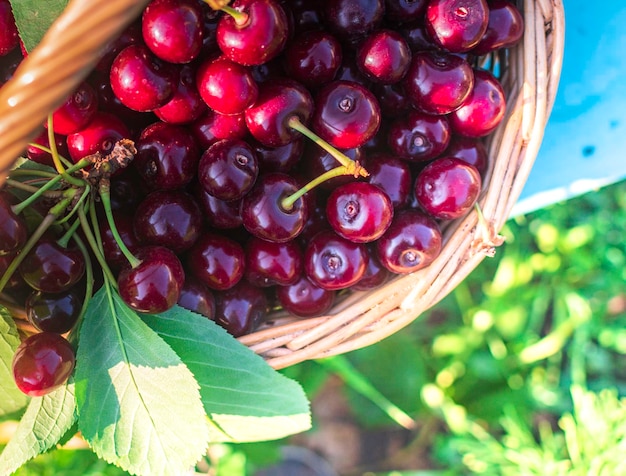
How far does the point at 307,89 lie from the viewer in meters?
0.79

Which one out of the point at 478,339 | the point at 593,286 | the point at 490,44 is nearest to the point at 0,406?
the point at 490,44

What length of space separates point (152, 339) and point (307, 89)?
1.29ft

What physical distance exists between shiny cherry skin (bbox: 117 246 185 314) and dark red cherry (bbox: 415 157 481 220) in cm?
37

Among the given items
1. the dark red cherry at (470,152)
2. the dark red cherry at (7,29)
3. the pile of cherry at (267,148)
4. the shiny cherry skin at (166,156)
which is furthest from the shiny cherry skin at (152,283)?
the dark red cherry at (470,152)

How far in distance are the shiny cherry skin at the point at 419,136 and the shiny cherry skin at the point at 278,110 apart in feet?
0.52

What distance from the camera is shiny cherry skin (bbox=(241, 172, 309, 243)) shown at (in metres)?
0.75

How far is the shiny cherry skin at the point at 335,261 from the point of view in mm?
809

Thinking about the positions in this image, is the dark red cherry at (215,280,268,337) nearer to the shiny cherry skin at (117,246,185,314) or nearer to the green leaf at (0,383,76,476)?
the shiny cherry skin at (117,246,185,314)

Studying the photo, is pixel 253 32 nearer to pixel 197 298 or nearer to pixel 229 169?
pixel 229 169

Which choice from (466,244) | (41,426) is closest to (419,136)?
(466,244)

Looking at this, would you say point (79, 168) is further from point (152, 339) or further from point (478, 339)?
point (478, 339)

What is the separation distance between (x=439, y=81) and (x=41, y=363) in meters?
0.62

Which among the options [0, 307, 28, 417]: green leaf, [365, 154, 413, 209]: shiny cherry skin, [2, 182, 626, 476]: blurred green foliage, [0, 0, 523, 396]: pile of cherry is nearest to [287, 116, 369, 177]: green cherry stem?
[0, 0, 523, 396]: pile of cherry

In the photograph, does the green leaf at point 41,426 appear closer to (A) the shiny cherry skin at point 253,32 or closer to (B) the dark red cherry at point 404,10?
(A) the shiny cherry skin at point 253,32
